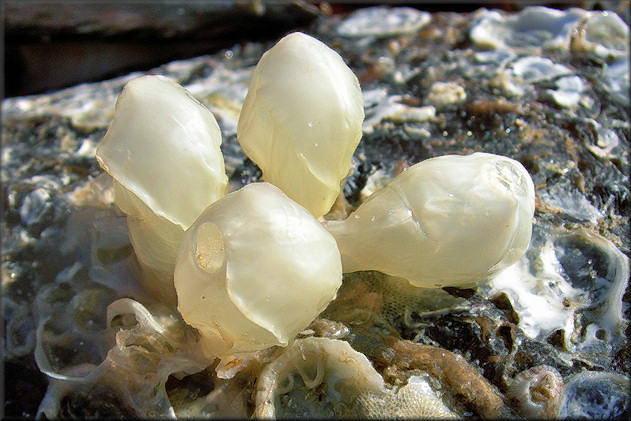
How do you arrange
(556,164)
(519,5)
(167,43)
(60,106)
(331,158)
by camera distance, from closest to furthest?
(331,158) < (556,164) < (60,106) < (167,43) < (519,5)

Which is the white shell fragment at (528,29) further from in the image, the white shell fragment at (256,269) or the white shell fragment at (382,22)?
the white shell fragment at (256,269)

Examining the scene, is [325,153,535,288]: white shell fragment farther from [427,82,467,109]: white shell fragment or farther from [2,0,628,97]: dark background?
[2,0,628,97]: dark background

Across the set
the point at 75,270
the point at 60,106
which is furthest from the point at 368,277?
the point at 60,106

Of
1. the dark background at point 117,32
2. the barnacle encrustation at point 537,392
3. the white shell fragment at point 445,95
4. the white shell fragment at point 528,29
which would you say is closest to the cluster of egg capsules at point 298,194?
the barnacle encrustation at point 537,392

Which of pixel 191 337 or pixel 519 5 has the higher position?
pixel 191 337

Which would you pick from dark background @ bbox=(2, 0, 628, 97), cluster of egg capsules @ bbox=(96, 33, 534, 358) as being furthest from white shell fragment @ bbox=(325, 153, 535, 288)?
dark background @ bbox=(2, 0, 628, 97)

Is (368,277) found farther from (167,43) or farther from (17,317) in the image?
(167,43)

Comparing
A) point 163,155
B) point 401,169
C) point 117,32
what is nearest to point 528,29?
point 401,169
